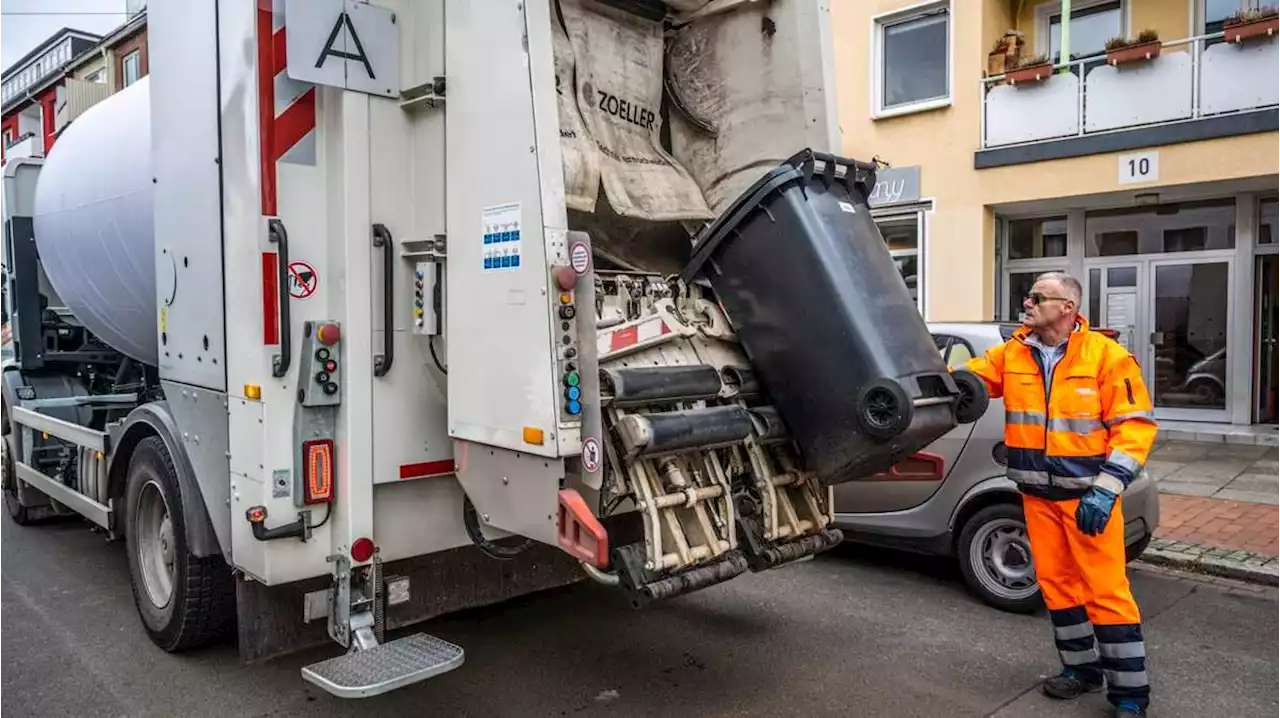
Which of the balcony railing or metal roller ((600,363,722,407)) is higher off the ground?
the balcony railing

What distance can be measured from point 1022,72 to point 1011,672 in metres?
8.48

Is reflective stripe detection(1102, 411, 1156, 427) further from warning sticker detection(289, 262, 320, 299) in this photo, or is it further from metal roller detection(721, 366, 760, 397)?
warning sticker detection(289, 262, 320, 299)

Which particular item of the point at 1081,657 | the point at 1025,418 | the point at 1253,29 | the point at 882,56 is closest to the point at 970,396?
the point at 1025,418

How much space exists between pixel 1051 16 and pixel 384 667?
11482 millimetres

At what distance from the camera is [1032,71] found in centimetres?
1072

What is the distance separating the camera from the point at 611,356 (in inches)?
129

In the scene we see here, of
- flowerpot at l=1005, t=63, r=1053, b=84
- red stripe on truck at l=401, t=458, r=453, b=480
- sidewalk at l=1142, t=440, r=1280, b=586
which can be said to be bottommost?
sidewalk at l=1142, t=440, r=1280, b=586

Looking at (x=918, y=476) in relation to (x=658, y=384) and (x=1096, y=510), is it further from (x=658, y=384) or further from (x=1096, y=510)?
(x=658, y=384)

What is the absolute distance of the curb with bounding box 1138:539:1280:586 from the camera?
18.3 ft

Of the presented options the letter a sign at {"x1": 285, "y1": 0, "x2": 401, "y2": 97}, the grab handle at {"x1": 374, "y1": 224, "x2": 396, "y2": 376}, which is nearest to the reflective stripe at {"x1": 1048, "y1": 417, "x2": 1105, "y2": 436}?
the grab handle at {"x1": 374, "y1": 224, "x2": 396, "y2": 376}

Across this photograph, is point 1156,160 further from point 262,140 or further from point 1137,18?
point 262,140

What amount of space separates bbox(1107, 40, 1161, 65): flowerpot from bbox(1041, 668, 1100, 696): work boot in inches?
328

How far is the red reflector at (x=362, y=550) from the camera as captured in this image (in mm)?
3398

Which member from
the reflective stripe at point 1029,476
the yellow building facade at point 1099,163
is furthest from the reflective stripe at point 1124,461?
the yellow building facade at point 1099,163
